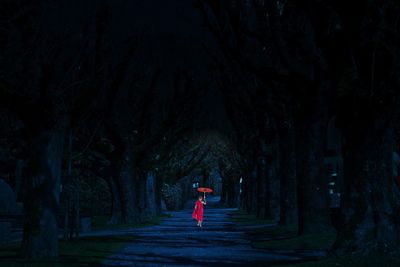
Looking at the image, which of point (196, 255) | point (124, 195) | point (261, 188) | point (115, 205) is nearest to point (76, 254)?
point (196, 255)

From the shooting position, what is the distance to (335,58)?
16344mm

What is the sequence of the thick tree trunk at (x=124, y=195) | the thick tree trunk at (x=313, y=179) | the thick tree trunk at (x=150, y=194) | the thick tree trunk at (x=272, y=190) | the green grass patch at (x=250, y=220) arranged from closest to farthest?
the thick tree trunk at (x=313, y=179), the thick tree trunk at (x=124, y=195), the green grass patch at (x=250, y=220), the thick tree trunk at (x=272, y=190), the thick tree trunk at (x=150, y=194)

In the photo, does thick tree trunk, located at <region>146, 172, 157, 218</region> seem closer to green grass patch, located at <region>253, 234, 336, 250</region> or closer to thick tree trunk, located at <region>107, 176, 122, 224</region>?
thick tree trunk, located at <region>107, 176, 122, 224</region>

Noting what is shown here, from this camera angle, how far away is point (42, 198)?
17.5 metres

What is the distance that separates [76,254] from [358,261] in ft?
28.8

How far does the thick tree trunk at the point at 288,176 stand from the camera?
3244 cm

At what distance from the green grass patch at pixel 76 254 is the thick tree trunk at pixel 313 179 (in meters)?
6.12

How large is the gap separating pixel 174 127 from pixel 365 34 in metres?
38.6

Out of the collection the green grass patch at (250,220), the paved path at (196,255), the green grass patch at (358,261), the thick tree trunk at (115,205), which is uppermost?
the thick tree trunk at (115,205)

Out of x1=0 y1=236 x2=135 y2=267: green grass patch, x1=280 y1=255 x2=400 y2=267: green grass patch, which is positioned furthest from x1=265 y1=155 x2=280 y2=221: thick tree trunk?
x1=280 y1=255 x2=400 y2=267: green grass patch

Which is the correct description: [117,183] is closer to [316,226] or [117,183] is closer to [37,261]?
[316,226]

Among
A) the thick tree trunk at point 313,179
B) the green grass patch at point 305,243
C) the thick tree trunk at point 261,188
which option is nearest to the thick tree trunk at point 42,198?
the green grass patch at point 305,243

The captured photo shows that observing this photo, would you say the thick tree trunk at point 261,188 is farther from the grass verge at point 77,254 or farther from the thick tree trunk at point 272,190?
the grass verge at point 77,254

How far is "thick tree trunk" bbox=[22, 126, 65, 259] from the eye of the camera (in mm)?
17375
